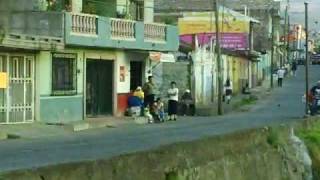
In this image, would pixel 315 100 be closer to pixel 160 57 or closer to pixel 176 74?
pixel 160 57

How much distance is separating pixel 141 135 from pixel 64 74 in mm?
9390

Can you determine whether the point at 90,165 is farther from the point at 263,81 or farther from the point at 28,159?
the point at 263,81

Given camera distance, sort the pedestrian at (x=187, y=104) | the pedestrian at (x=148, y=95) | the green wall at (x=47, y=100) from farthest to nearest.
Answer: the pedestrian at (x=187, y=104) → the pedestrian at (x=148, y=95) → the green wall at (x=47, y=100)

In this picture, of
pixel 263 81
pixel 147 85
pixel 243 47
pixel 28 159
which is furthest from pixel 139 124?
pixel 263 81

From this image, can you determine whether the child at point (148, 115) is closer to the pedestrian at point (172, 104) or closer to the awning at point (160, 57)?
the pedestrian at point (172, 104)

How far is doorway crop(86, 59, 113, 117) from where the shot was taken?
36.3 m

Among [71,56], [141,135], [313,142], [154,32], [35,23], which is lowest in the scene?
[141,135]

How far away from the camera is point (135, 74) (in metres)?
41.2

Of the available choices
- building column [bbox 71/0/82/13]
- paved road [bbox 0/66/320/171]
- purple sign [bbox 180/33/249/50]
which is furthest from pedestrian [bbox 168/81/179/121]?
purple sign [bbox 180/33/249/50]

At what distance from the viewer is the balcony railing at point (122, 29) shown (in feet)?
120

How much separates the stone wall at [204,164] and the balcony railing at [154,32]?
23.1m

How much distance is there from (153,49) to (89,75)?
16.8 ft

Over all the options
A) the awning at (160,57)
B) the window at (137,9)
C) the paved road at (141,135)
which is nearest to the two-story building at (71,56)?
the window at (137,9)

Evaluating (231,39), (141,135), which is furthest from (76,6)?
(231,39)
